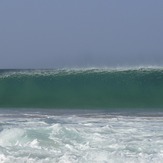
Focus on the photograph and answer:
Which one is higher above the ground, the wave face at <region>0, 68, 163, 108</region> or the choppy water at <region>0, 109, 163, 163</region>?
the wave face at <region>0, 68, 163, 108</region>

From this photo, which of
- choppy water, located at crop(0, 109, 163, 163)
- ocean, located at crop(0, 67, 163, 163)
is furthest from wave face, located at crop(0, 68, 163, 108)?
choppy water, located at crop(0, 109, 163, 163)

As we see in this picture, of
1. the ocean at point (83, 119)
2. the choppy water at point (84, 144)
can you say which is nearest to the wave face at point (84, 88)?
the ocean at point (83, 119)

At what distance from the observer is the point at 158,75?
26.2 meters

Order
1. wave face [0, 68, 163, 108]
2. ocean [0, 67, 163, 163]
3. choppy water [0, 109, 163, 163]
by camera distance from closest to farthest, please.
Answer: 1. choppy water [0, 109, 163, 163]
2. ocean [0, 67, 163, 163]
3. wave face [0, 68, 163, 108]

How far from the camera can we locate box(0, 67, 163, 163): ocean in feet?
28.3

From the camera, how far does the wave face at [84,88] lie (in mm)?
22219

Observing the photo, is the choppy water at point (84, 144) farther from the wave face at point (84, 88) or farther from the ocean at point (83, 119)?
Answer: the wave face at point (84, 88)

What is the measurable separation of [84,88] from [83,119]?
10946mm

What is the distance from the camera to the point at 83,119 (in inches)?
548

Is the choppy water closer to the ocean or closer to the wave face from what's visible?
the ocean

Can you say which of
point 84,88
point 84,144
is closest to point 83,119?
point 84,144

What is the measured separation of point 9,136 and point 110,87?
15.0m

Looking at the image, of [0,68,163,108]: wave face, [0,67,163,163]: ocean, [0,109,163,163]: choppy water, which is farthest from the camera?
[0,68,163,108]: wave face

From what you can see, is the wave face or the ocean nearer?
the ocean
